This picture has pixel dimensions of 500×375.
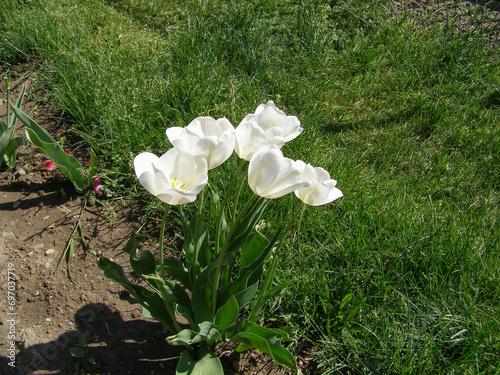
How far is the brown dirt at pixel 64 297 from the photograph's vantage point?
6.01 ft

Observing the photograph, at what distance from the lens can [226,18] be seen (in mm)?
3523

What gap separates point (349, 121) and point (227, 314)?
6.11 feet

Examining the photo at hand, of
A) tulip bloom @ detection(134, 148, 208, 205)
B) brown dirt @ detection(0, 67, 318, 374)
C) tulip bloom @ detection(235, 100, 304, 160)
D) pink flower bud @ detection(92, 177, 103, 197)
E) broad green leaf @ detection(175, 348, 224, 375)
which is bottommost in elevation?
brown dirt @ detection(0, 67, 318, 374)

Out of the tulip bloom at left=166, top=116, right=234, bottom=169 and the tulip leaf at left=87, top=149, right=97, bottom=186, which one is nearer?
the tulip bloom at left=166, top=116, right=234, bottom=169

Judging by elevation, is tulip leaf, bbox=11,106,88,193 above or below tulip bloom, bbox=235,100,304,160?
below

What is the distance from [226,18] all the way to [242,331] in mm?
2596

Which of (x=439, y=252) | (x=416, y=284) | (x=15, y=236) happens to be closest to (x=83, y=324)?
(x=15, y=236)

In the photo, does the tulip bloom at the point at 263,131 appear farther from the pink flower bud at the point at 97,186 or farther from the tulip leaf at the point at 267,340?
the pink flower bud at the point at 97,186

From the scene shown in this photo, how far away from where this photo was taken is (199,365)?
61.0 inches

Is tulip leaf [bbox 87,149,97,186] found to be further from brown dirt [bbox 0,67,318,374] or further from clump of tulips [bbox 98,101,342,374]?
clump of tulips [bbox 98,101,342,374]

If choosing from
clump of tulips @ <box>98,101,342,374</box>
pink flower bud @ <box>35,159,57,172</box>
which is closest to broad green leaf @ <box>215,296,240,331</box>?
clump of tulips @ <box>98,101,342,374</box>

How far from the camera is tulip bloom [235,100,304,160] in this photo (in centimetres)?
136

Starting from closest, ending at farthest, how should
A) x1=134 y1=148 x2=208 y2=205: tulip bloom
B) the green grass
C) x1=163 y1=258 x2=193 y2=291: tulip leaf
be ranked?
x1=134 y1=148 x2=208 y2=205: tulip bloom, x1=163 y1=258 x2=193 y2=291: tulip leaf, the green grass

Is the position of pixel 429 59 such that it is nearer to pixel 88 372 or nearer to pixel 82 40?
pixel 82 40
